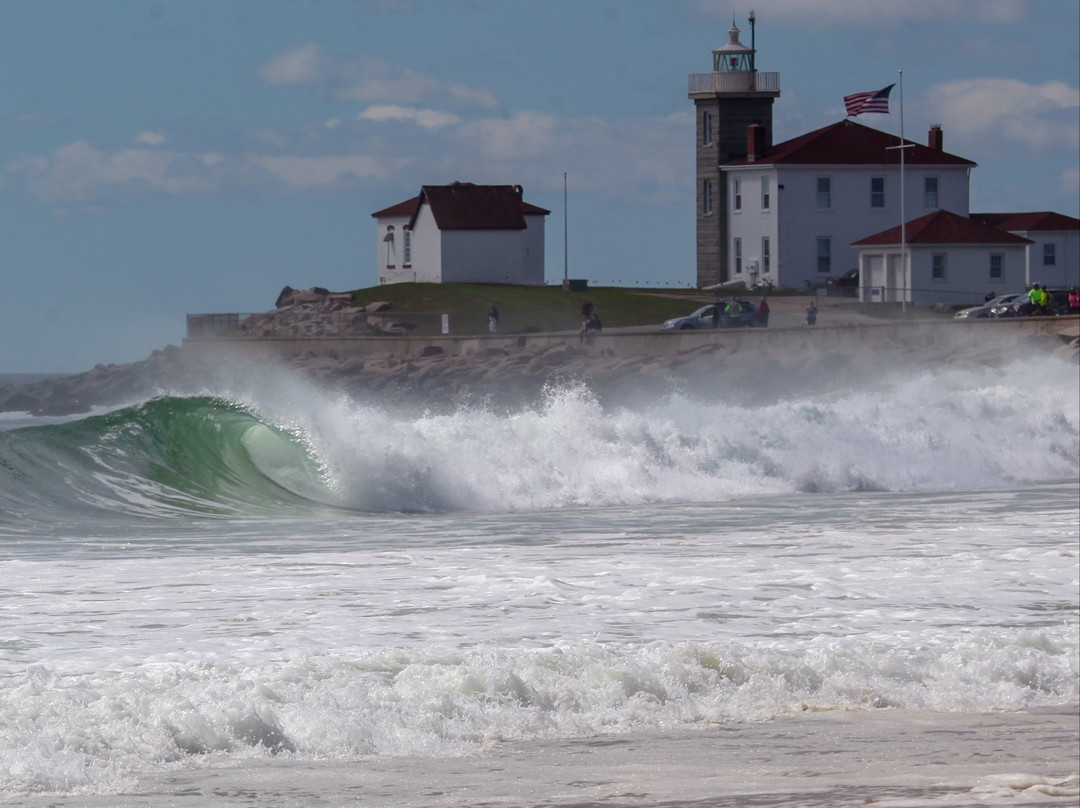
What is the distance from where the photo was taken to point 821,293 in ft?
191

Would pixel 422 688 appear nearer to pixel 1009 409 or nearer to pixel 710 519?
pixel 710 519

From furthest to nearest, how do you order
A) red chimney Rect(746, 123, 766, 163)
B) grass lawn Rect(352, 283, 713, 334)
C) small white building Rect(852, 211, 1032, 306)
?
red chimney Rect(746, 123, 766, 163) → small white building Rect(852, 211, 1032, 306) → grass lawn Rect(352, 283, 713, 334)

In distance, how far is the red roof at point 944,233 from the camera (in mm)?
57844

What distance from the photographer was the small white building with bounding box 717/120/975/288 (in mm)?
62469

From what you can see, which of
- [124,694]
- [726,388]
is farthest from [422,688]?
[726,388]

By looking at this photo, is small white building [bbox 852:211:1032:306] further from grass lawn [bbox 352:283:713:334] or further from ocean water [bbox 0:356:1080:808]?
ocean water [bbox 0:356:1080:808]

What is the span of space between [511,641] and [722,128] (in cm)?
5753

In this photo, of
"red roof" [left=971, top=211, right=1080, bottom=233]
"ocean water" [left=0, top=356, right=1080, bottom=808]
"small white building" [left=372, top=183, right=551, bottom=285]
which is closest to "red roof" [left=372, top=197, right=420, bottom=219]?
"small white building" [left=372, top=183, right=551, bottom=285]

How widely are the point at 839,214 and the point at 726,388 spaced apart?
23.6 metres

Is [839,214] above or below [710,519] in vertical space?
above

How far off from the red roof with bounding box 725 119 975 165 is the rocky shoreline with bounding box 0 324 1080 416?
20.1 metres

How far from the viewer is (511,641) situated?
9.83 meters

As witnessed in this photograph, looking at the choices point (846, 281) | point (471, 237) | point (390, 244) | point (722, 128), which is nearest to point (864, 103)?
point (846, 281)

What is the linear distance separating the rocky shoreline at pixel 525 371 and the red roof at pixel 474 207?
16659 mm
